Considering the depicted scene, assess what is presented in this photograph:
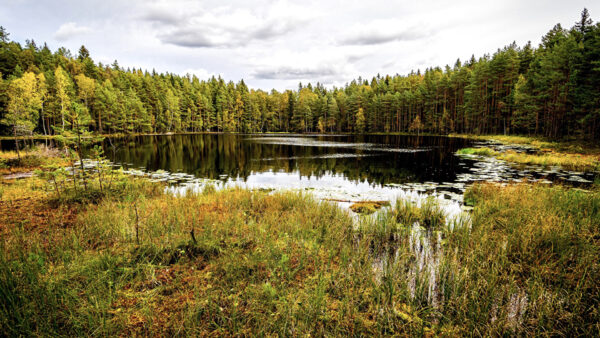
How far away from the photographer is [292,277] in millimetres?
4023

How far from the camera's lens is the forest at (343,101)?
3117 centimetres

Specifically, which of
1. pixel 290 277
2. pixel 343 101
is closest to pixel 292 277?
pixel 290 277

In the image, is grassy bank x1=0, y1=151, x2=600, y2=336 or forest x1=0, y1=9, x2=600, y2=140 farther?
forest x1=0, y1=9, x2=600, y2=140

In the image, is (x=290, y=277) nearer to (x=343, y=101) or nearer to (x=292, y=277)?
(x=292, y=277)

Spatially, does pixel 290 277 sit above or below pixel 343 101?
below

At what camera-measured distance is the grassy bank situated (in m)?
2.96

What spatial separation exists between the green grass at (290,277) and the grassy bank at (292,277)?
25 millimetres

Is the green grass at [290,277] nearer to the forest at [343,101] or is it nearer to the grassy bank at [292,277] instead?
the grassy bank at [292,277]

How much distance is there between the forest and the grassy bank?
448 centimetres

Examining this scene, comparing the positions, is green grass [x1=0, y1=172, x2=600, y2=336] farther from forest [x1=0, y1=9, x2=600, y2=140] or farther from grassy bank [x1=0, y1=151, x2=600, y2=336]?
forest [x1=0, y1=9, x2=600, y2=140]

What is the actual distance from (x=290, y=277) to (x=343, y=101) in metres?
93.4

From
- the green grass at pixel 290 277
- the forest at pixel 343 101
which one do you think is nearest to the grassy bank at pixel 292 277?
the green grass at pixel 290 277

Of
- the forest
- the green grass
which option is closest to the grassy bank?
the green grass

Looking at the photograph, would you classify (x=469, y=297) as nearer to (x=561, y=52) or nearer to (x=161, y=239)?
(x=161, y=239)
